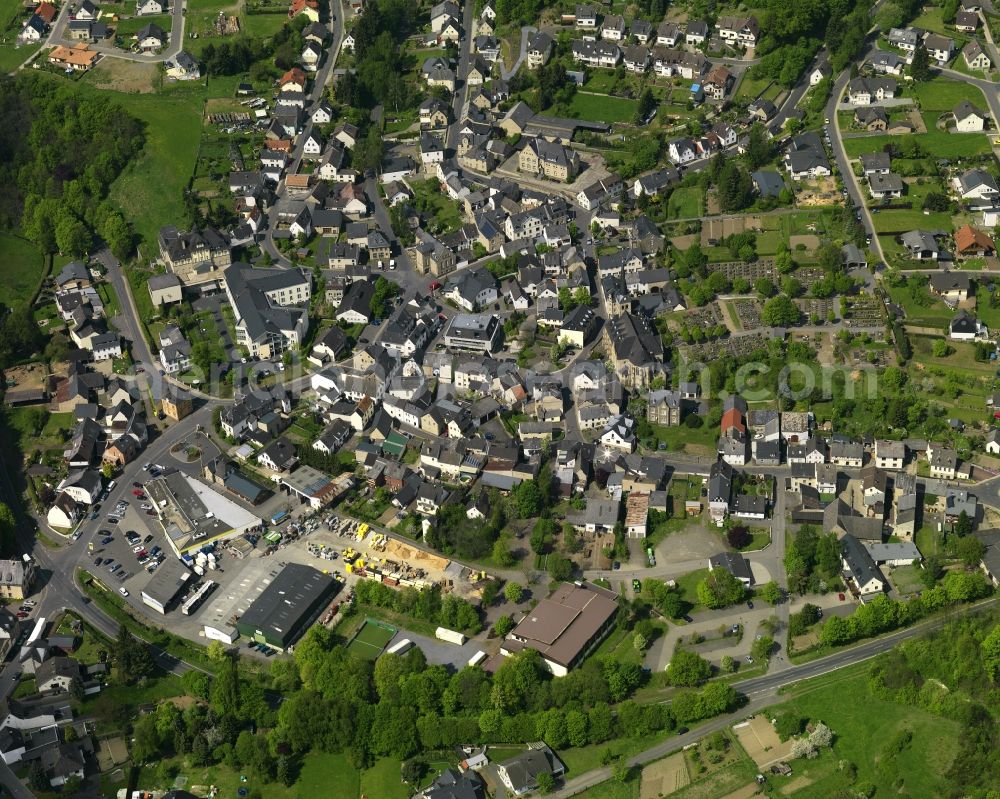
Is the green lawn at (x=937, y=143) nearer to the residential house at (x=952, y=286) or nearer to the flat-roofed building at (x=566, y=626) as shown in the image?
the residential house at (x=952, y=286)

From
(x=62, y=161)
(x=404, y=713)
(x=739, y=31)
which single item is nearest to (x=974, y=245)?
(x=739, y=31)

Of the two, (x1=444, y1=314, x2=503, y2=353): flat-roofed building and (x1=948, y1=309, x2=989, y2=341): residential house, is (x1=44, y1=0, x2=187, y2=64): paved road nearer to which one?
(x1=444, y1=314, x2=503, y2=353): flat-roofed building

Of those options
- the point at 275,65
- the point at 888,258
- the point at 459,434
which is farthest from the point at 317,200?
the point at 888,258

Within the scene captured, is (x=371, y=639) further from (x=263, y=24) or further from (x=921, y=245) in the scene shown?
(x=263, y=24)

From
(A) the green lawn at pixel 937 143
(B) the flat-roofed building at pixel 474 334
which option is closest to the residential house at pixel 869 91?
(A) the green lawn at pixel 937 143

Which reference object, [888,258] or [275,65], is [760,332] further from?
[275,65]

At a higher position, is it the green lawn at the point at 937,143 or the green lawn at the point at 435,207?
the green lawn at the point at 937,143
